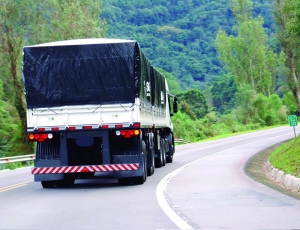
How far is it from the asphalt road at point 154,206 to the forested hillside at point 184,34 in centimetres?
14814

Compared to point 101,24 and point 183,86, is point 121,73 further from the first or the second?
point 183,86

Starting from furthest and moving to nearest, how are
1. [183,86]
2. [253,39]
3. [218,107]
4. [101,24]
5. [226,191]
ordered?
[183,86] < [218,107] < [253,39] < [101,24] < [226,191]

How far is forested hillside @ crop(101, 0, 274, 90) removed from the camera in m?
173

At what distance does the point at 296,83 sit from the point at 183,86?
305 ft

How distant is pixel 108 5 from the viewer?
18262 centimetres

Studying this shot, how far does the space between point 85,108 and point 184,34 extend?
171925 millimetres

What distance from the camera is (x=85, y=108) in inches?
725

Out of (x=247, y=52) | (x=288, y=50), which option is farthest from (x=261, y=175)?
(x=247, y=52)

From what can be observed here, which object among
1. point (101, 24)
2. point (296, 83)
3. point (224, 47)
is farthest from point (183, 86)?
point (101, 24)

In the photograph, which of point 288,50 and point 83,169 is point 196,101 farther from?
point 83,169

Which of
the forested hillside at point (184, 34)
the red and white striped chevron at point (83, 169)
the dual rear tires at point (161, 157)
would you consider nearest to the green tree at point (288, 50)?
the dual rear tires at point (161, 157)

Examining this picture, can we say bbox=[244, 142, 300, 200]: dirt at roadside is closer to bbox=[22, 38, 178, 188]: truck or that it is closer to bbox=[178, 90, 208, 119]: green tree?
bbox=[22, 38, 178, 188]: truck

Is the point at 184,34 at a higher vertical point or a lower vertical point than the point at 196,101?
higher

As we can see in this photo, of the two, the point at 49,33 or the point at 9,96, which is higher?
the point at 49,33
